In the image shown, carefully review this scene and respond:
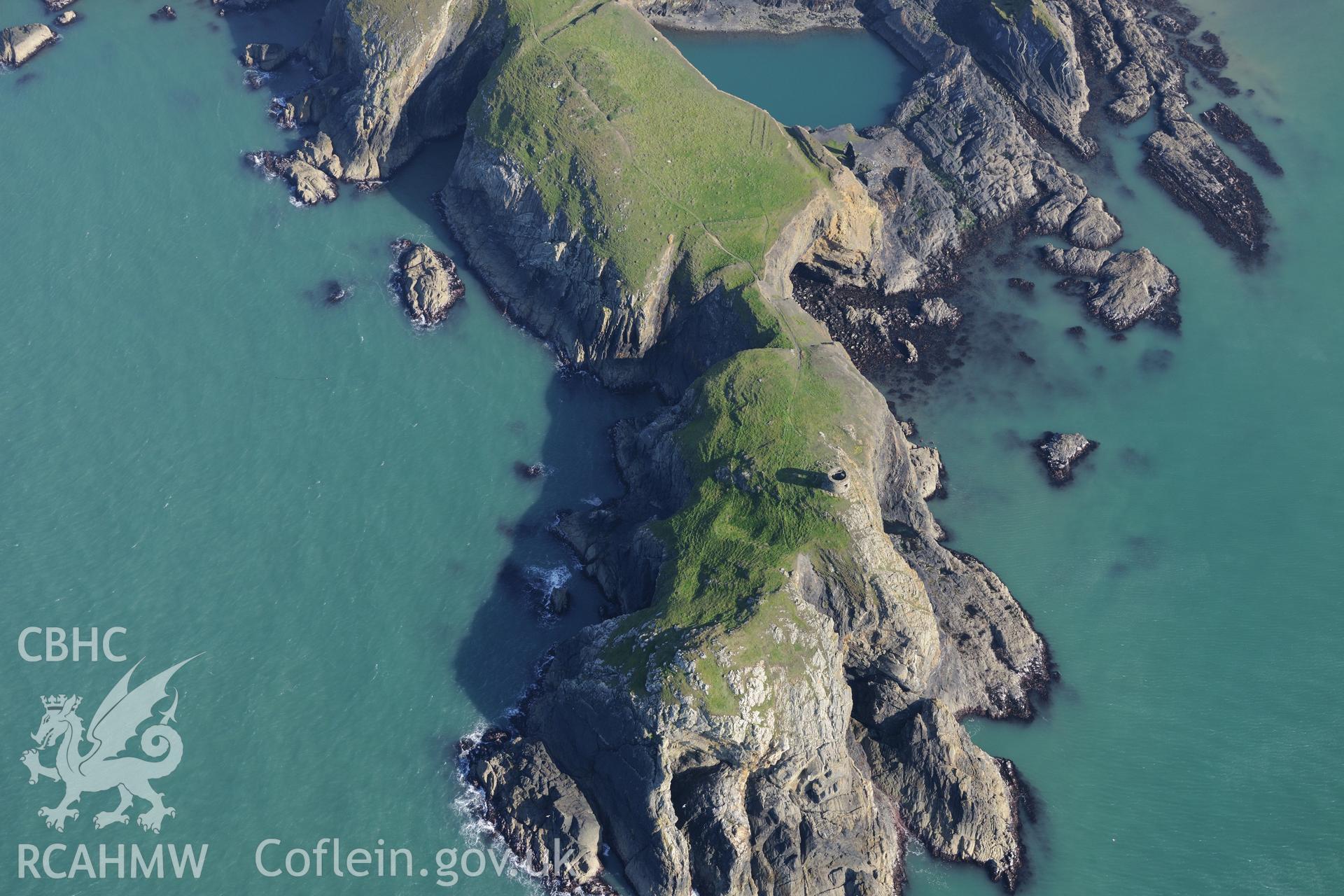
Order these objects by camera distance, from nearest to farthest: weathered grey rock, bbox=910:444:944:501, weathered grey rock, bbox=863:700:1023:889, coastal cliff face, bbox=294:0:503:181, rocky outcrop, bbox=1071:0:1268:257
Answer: weathered grey rock, bbox=863:700:1023:889, weathered grey rock, bbox=910:444:944:501, coastal cliff face, bbox=294:0:503:181, rocky outcrop, bbox=1071:0:1268:257

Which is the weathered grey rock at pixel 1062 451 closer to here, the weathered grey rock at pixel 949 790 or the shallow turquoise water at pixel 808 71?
the weathered grey rock at pixel 949 790

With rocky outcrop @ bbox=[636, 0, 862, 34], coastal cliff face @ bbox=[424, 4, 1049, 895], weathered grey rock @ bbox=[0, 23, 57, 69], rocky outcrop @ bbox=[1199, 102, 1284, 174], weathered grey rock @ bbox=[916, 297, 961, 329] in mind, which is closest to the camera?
coastal cliff face @ bbox=[424, 4, 1049, 895]

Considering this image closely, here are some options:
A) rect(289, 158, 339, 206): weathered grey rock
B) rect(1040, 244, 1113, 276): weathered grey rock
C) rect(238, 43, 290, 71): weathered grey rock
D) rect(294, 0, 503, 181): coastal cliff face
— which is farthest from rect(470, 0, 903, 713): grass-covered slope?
rect(238, 43, 290, 71): weathered grey rock

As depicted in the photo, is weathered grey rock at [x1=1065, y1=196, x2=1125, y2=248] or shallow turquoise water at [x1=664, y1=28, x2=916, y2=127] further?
shallow turquoise water at [x1=664, y1=28, x2=916, y2=127]

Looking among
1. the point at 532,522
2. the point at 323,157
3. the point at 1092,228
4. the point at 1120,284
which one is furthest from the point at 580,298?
the point at 1092,228

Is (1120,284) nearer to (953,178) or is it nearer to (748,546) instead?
(953,178)

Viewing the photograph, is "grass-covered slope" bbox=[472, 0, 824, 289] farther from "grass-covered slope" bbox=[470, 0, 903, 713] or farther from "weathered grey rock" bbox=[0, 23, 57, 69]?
"weathered grey rock" bbox=[0, 23, 57, 69]
